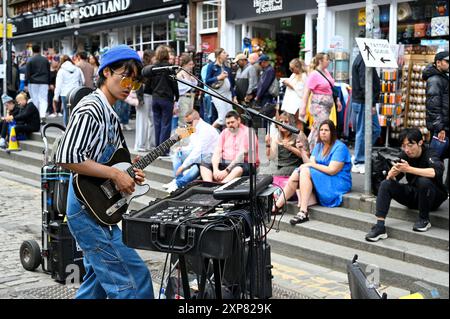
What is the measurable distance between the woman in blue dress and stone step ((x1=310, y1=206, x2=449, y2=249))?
0.15m

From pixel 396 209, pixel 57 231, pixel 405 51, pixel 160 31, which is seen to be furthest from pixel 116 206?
pixel 160 31

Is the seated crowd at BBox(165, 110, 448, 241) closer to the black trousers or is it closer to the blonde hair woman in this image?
the black trousers

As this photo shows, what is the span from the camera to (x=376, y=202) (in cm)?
658

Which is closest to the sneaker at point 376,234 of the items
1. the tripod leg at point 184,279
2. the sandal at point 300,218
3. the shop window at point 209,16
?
the sandal at point 300,218

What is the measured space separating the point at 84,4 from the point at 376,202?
57.6ft

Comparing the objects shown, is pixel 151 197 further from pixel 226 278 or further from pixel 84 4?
pixel 84 4

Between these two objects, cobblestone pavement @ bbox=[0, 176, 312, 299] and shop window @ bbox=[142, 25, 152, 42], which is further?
shop window @ bbox=[142, 25, 152, 42]

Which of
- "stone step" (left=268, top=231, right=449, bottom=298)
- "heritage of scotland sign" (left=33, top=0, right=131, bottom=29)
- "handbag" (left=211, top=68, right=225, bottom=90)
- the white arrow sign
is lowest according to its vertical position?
"stone step" (left=268, top=231, right=449, bottom=298)

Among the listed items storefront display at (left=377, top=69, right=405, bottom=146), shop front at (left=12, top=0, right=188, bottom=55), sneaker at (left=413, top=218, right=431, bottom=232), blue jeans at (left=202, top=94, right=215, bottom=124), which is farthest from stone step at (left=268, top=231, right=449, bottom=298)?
shop front at (left=12, top=0, right=188, bottom=55)

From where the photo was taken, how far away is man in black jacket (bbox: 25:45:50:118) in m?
15.2

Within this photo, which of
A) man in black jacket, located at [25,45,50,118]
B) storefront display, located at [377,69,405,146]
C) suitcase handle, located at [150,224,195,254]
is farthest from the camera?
man in black jacket, located at [25,45,50,118]

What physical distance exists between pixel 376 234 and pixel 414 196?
53cm

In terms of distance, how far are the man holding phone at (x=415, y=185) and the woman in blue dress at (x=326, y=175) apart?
930mm

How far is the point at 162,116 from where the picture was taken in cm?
1028
